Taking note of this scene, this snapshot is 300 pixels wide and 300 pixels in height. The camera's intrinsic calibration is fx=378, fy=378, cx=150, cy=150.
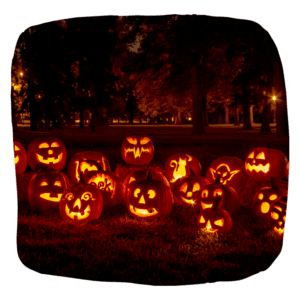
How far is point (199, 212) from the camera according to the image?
5.99 meters

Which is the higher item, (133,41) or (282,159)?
(133,41)

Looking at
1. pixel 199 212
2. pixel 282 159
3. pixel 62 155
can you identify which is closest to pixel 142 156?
pixel 62 155

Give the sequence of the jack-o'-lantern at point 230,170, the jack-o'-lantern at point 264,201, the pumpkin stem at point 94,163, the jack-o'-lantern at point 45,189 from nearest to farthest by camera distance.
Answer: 1. the jack-o'-lantern at point 264,201
2. the jack-o'-lantern at point 45,189
3. the pumpkin stem at point 94,163
4. the jack-o'-lantern at point 230,170

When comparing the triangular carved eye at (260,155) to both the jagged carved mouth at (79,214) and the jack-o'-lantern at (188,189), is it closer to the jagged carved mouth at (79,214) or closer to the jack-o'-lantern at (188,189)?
the jack-o'-lantern at (188,189)

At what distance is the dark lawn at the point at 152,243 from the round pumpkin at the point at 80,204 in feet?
0.50

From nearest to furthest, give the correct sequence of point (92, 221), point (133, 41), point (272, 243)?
point (133, 41)
point (272, 243)
point (92, 221)

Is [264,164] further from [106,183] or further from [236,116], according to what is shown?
[106,183]

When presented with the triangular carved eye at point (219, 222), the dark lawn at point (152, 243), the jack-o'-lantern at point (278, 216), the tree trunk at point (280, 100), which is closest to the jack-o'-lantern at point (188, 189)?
the dark lawn at point (152, 243)

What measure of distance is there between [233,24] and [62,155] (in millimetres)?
4239

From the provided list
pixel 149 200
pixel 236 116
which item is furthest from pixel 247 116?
pixel 149 200

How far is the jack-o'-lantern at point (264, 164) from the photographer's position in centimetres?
629

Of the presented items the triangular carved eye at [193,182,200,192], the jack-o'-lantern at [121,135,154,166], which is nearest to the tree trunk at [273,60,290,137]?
the triangular carved eye at [193,182,200,192]

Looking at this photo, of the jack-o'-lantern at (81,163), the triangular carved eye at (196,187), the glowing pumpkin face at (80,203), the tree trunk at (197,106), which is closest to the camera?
the tree trunk at (197,106)

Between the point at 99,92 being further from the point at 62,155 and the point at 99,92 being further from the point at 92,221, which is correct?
the point at 62,155
